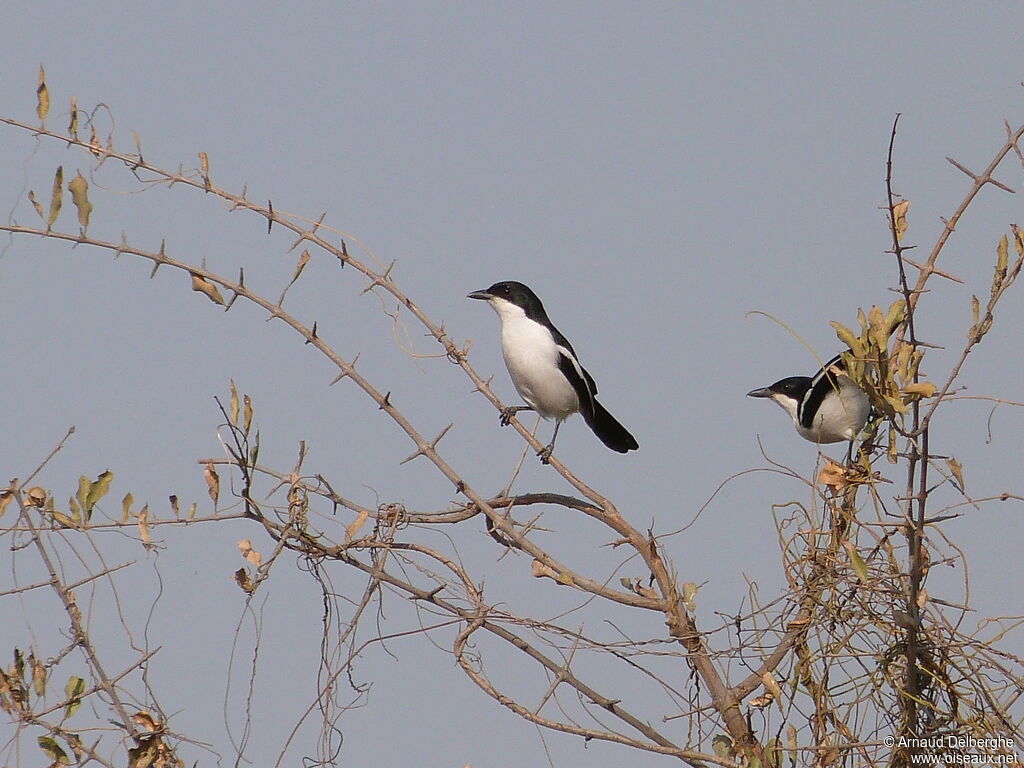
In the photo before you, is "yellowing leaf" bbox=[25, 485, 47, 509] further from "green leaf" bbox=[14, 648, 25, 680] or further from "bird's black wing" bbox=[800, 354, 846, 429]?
"bird's black wing" bbox=[800, 354, 846, 429]

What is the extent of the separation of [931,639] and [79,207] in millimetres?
2732

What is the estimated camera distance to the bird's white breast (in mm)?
7539

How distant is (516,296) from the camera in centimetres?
791

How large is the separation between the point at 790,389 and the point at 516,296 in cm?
169

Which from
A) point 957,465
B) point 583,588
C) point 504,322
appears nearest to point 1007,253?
point 957,465

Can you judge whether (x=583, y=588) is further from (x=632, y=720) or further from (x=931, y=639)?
(x=931, y=639)

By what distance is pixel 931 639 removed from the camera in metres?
3.76

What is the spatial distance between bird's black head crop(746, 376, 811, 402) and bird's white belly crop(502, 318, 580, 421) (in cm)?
107

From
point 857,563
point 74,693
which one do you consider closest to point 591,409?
point 857,563

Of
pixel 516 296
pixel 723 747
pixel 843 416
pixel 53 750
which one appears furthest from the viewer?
pixel 516 296

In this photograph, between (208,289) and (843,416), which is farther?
(843,416)

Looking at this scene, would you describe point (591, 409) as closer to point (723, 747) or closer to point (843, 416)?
point (843, 416)

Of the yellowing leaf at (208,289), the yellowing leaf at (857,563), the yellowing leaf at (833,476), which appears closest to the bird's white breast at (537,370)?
the yellowing leaf at (208,289)

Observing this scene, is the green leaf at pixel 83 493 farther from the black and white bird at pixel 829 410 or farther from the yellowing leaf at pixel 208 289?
the black and white bird at pixel 829 410
